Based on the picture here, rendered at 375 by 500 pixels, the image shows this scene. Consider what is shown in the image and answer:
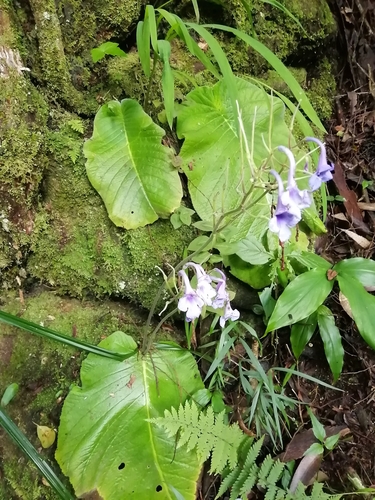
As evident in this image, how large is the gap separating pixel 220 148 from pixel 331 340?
71 cm

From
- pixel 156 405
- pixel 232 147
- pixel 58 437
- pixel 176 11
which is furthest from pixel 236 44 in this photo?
pixel 58 437

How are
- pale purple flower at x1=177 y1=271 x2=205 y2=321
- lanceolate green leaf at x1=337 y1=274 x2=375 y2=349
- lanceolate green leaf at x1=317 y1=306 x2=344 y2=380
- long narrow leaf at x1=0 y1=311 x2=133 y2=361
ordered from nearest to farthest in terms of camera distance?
pale purple flower at x1=177 y1=271 x2=205 y2=321 < long narrow leaf at x1=0 y1=311 x2=133 y2=361 < lanceolate green leaf at x1=337 y1=274 x2=375 y2=349 < lanceolate green leaf at x1=317 y1=306 x2=344 y2=380

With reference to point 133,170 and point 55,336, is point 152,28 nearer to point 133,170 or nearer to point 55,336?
point 133,170

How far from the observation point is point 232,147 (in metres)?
1.45

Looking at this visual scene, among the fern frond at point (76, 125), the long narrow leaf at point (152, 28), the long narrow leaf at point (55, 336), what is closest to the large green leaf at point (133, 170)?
the fern frond at point (76, 125)

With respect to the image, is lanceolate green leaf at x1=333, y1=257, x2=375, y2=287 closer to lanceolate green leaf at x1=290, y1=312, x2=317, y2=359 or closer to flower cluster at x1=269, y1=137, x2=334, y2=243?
lanceolate green leaf at x1=290, y1=312, x2=317, y2=359

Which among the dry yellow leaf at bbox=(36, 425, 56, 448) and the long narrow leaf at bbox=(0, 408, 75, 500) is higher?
the long narrow leaf at bbox=(0, 408, 75, 500)

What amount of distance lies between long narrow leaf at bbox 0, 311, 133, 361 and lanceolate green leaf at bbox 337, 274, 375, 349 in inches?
26.5

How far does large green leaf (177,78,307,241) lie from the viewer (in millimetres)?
1423

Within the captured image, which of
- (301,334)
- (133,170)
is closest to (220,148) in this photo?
(133,170)

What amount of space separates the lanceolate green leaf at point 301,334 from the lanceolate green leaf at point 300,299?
53 millimetres

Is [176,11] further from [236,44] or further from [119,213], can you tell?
[119,213]

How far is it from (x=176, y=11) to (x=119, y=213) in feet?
2.71

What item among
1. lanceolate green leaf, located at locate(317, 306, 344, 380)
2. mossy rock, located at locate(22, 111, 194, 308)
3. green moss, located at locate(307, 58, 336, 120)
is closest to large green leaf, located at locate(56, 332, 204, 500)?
mossy rock, located at locate(22, 111, 194, 308)
